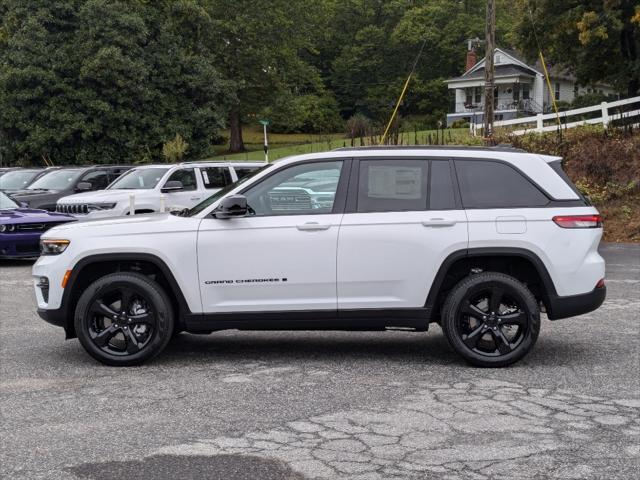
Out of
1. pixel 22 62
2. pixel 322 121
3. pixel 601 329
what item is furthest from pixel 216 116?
pixel 601 329

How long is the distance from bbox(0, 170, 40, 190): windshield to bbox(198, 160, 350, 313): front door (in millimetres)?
16474

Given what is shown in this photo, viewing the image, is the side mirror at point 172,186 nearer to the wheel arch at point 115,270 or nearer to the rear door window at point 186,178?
the rear door window at point 186,178

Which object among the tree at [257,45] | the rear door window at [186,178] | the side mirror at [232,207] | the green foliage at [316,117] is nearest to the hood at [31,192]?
the rear door window at [186,178]

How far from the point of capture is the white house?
71.4 metres

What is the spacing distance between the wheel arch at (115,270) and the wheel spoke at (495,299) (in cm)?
249

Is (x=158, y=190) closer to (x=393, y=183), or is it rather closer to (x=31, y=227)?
(x=31, y=227)

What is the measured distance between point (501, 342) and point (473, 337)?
0.76 ft

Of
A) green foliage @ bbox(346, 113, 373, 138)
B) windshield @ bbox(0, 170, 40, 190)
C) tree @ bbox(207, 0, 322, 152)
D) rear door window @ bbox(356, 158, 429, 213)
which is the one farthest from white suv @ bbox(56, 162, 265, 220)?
tree @ bbox(207, 0, 322, 152)

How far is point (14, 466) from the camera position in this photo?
4922mm

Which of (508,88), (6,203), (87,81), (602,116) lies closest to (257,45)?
(87,81)

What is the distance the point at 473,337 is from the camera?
732 cm

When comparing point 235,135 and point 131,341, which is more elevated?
point 235,135

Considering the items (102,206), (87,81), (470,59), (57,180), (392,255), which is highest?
(470,59)

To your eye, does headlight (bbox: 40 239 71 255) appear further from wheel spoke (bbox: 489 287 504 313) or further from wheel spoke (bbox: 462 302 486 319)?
wheel spoke (bbox: 489 287 504 313)
